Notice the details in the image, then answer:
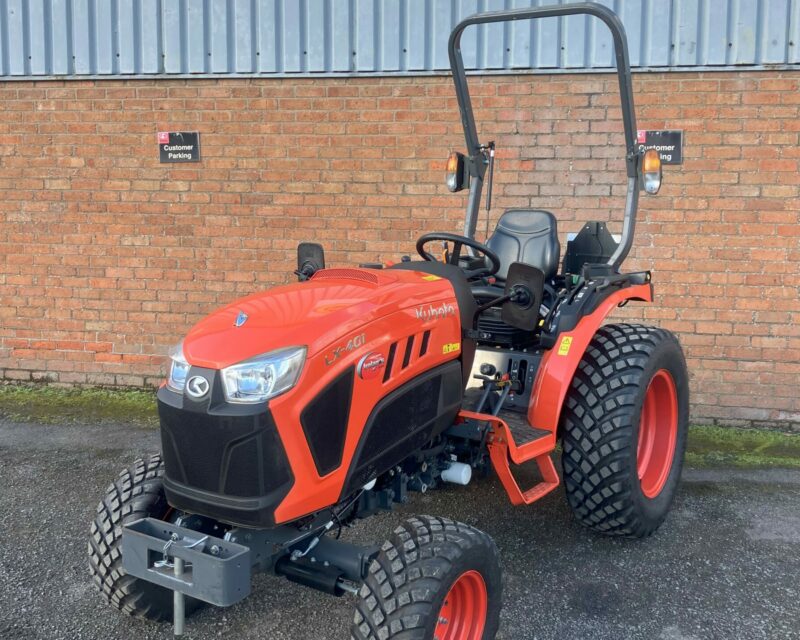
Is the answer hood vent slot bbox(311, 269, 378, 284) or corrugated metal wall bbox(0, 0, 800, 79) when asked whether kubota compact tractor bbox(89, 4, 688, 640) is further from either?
corrugated metal wall bbox(0, 0, 800, 79)

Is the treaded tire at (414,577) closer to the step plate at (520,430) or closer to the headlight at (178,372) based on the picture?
the step plate at (520,430)

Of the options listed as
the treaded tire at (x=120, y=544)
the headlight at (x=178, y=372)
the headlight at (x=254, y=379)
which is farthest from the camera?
the treaded tire at (x=120, y=544)

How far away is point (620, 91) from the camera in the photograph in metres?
3.32

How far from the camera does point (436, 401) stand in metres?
2.73

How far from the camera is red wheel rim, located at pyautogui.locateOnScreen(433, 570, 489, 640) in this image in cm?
246

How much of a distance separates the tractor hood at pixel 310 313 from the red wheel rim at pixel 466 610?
0.95 meters

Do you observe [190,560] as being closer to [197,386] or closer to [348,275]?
[197,386]

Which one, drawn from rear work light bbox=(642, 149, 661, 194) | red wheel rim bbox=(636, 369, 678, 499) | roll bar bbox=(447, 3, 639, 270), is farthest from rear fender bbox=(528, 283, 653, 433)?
red wheel rim bbox=(636, 369, 678, 499)

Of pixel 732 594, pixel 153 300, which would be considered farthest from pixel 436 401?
pixel 153 300

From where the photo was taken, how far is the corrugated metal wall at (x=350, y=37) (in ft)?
16.3

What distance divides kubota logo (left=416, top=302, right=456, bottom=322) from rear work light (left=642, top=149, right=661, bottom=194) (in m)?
1.13

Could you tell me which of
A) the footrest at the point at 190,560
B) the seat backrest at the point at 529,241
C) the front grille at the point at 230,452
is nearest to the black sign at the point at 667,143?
the seat backrest at the point at 529,241

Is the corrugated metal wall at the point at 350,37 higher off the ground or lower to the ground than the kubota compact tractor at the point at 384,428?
higher

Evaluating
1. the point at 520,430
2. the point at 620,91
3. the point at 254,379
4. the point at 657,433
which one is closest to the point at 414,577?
the point at 254,379
